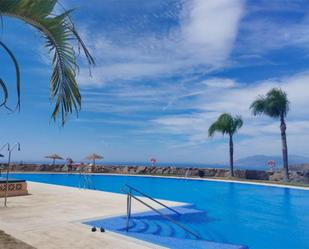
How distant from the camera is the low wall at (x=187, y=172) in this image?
2650 centimetres

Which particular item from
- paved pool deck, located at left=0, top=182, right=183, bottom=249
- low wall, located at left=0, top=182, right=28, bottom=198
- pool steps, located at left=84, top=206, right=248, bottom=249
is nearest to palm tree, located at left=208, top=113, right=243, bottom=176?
paved pool deck, located at left=0, top=182, right=183, bottom=249

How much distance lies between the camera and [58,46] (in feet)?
13.9

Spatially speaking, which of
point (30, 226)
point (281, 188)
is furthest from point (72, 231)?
point (281, 188)

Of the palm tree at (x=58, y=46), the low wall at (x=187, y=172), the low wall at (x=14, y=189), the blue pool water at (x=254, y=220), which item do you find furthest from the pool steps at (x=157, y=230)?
the low wall at (x=187, y=172)

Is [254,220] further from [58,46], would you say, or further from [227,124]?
[227,124]

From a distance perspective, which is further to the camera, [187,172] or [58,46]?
[187,172]

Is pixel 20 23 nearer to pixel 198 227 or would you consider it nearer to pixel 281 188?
pixel 198 227

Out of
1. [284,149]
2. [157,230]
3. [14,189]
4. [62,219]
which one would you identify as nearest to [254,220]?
[157,230]

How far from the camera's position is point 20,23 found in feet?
Answer: 13.9

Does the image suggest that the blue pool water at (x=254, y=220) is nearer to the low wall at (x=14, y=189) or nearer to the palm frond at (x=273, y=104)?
the low wall at (x=14, y=189)

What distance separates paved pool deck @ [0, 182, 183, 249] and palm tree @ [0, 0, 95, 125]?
293 cm

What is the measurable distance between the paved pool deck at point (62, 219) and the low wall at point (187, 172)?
17421 mm

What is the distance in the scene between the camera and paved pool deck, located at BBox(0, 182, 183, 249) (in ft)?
20.2

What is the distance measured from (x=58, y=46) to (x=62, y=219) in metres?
5.60
